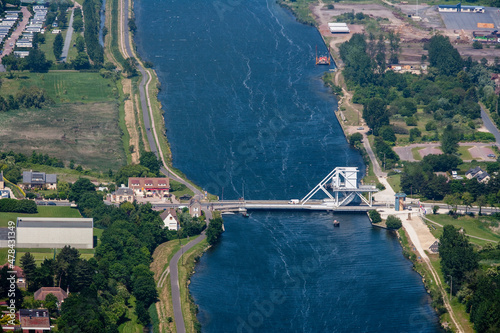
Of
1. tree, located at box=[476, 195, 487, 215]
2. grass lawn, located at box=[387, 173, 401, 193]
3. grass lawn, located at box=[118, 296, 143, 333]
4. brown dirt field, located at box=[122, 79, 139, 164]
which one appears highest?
grass lawn, located at box=[118, 296, 143, 333]

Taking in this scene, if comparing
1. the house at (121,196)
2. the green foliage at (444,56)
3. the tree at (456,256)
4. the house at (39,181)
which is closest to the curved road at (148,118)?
the house at (121,196)

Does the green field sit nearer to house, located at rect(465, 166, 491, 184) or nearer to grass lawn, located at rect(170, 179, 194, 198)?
grass lawn, located at rect(170, 179, 194, 198)

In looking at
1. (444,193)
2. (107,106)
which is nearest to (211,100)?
(107,106)

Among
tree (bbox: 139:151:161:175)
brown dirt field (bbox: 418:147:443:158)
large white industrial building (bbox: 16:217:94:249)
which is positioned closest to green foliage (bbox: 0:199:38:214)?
large white industrial building (bbox: 16:217:94:249)

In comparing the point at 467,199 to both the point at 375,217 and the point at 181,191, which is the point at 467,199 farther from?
the point at 181,191

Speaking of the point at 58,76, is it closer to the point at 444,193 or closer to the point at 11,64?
the point at 11,64
